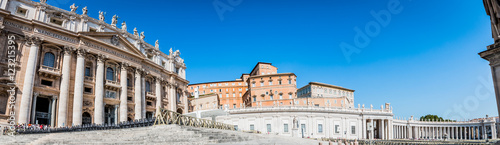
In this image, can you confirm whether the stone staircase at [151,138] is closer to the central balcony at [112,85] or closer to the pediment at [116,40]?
the central balcony at [112,85]

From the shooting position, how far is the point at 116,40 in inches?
1647

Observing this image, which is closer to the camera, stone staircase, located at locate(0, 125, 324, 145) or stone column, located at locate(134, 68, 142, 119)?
stone staircase, located at locate(0, 125, 324, 145)

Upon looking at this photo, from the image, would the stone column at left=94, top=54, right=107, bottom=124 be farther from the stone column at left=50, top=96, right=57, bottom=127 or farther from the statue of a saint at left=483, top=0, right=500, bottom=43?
the statue of a saint at left=483, top=0, right=500, bottom=43

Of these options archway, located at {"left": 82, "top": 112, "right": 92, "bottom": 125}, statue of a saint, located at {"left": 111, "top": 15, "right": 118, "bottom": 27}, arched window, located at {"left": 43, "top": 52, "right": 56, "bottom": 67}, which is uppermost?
statue of a saint, located at {"left": 111, "top": 15, "right": 118, "bottom": 27}

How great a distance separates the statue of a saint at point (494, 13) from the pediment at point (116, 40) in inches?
1514

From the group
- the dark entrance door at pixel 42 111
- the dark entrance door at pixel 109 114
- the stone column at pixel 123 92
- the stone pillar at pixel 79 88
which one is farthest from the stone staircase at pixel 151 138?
the stone column at pixel 123 92

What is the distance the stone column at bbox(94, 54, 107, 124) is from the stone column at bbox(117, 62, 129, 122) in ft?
9.91

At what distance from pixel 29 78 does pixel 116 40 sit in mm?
12279

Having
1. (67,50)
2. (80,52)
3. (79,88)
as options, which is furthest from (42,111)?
(80,52)

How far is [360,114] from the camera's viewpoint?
2509 inches

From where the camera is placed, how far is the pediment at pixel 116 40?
1541 inches

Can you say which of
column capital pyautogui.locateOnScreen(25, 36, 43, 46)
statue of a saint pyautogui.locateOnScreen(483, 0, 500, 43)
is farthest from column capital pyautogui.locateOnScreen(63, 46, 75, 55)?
statue of a saint pyautogui.locateOnScreen(483, 0, 500, 43)

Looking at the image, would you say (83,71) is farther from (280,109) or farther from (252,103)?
(252,103)

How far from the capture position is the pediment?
128 feet
